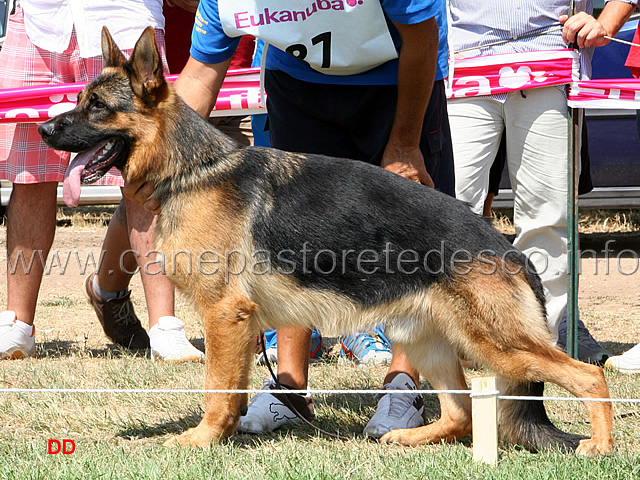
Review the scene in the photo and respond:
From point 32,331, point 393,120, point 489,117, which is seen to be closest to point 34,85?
point 32,331

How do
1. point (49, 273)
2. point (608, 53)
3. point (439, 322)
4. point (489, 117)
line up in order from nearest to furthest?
point (439, 322) → point (489, 117) → point (608, 53) → point (49, 273)

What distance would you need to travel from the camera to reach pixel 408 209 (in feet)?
10.2

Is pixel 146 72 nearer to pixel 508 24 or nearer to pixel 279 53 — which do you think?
pixel 279 53

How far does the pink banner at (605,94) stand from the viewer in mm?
4473

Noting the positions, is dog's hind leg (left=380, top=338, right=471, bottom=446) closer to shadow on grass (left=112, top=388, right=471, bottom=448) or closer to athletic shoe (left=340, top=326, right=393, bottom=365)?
shadow on grass (left=112, top=388, right=471, bottom=448)

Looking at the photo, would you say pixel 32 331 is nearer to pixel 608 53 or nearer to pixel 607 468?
pixel 607 468

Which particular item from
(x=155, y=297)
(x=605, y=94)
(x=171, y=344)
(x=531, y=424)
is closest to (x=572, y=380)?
(x=531, y=424)

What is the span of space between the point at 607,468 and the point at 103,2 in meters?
3.78

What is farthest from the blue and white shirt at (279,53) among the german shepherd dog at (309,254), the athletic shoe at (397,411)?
the athletic shoe at (397,411)

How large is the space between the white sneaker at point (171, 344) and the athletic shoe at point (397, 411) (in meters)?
1.52

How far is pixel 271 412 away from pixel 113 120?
58.9 inches

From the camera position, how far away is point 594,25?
14.0 feet

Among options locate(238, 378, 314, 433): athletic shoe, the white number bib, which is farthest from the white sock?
the white number bib

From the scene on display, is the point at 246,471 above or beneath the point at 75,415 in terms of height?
above
